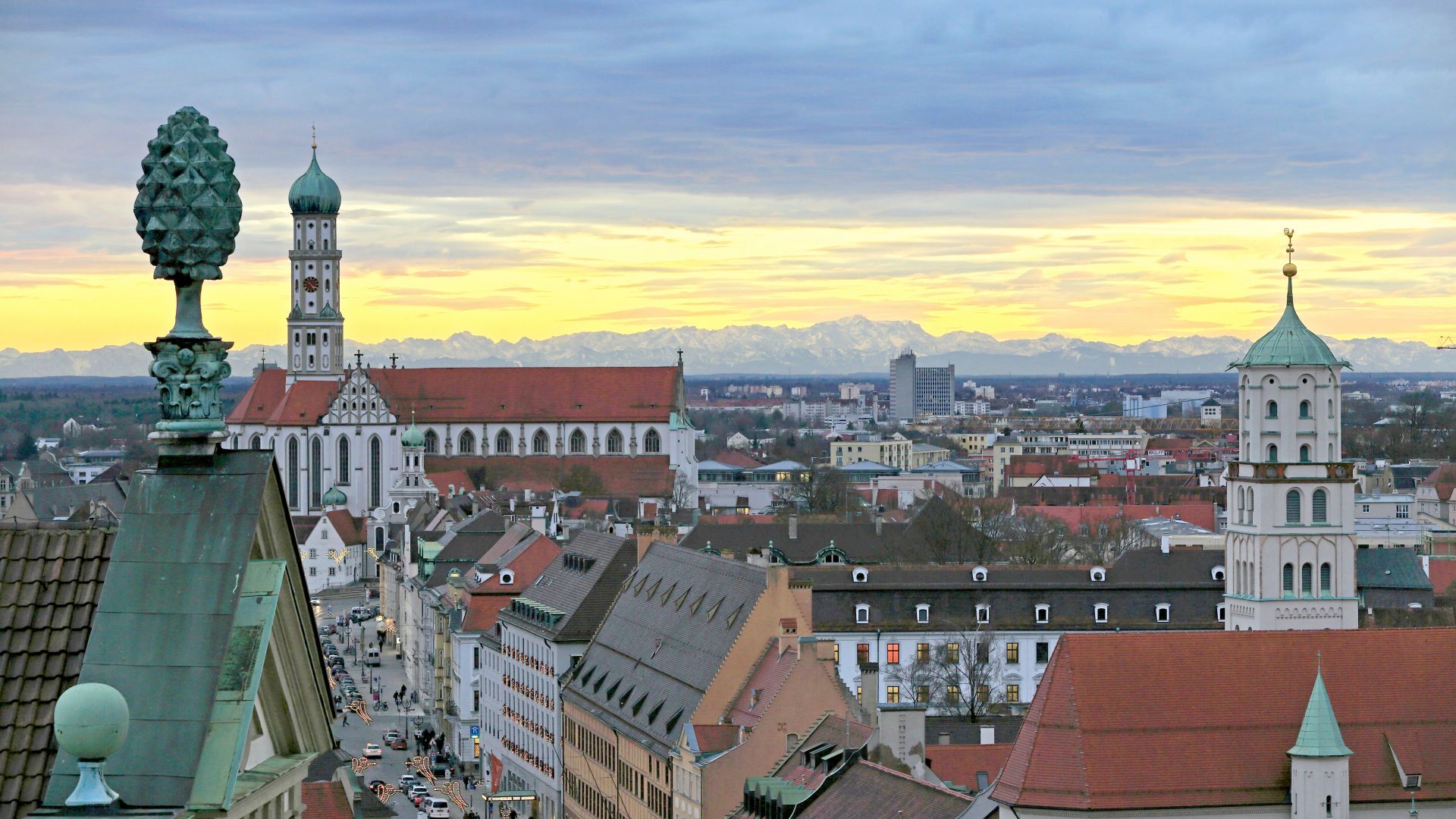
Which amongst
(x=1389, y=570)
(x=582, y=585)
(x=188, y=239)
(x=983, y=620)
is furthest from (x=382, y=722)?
(x=188, y=239)

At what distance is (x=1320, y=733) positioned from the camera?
52.5 m

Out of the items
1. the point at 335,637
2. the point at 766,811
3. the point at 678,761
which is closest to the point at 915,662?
the point at 678,761

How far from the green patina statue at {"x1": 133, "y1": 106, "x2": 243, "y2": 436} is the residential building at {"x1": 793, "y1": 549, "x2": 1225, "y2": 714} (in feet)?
283

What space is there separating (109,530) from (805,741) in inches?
2172

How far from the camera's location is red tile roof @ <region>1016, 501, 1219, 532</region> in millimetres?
178250

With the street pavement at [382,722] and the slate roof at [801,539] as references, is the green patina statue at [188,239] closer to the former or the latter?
the street pavement at [382,722]

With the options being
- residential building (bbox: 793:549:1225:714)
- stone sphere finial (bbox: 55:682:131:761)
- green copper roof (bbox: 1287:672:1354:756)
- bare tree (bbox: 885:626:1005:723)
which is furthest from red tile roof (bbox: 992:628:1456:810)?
stone sphere finial (bbox: 55:682:131:761)

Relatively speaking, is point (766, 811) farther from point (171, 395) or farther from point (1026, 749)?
point (171, 395)

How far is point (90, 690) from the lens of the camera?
8867 mm

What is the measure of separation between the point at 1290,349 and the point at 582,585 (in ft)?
110

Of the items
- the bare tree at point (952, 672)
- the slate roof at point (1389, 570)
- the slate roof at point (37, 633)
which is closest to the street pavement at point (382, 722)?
the bare tree at point (952, 672)

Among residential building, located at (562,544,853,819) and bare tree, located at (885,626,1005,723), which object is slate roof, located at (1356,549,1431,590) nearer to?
bare tree, located at (885,626,1005,723)

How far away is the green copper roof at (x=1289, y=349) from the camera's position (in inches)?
3115

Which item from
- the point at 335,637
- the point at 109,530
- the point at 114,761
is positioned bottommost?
the point at 335,637
